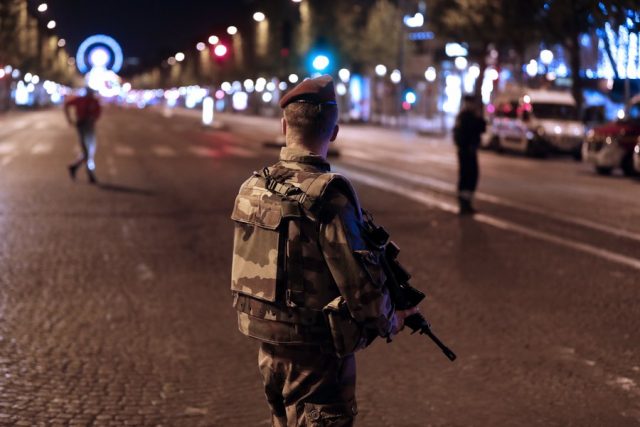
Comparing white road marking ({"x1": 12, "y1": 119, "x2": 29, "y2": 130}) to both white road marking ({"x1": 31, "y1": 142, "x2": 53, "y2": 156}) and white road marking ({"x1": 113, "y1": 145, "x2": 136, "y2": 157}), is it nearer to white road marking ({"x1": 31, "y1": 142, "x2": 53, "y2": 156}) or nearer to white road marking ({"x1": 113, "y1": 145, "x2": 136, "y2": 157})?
white road marking ({"x1": 31, "y1": 142, "x2": 53, "y2": 156})

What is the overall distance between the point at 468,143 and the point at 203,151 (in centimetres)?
1681

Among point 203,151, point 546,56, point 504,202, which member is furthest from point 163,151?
point 546,56

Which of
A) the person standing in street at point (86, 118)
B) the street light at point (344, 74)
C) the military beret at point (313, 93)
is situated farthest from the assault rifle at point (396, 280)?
the street light at point (344, 74)

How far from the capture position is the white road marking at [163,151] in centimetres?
2956

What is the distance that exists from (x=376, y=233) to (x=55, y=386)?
3.35 meters

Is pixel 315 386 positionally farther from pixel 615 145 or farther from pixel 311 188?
pixel 615 145

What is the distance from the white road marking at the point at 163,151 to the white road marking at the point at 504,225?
30.1ft

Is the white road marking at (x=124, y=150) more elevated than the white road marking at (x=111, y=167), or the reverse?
the white road marking at (x=111, y=167)

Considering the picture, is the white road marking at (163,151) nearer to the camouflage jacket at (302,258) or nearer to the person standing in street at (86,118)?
the person standing in street at (86,118)

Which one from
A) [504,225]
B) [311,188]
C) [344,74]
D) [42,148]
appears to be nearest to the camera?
[311,188]

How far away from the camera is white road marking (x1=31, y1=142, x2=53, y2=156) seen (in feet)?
94.9

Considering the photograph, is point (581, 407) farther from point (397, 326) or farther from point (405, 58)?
point (405, 58)

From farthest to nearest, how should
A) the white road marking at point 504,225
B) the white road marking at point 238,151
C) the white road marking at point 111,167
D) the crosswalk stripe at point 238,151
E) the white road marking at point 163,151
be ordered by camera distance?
1. the crosswalk stripe at point 238,151
2. the white road marking at point 238,151
3. the white road marking at point 163,151
4. the white road marking at point 111,167
5. the white road marking at point 504,225

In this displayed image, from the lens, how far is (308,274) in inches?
132
